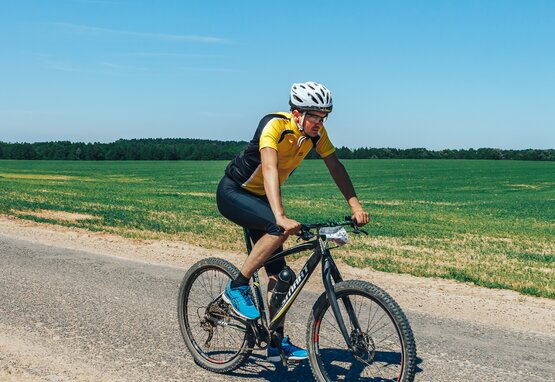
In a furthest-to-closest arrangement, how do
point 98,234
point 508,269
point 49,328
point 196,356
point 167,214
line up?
point 167,214 < point 98,234 < point 508,269 < point 49,328 < point 196,356

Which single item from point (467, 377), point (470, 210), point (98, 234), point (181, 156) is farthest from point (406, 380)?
point (181, 156)

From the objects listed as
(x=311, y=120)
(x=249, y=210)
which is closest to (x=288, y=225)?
(x=249, y=210)

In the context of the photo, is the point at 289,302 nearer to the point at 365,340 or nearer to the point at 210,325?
the point at 365,340

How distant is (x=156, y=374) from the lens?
469 cm

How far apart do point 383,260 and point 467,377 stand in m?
5.94

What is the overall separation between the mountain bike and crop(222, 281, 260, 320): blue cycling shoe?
0.24 feet

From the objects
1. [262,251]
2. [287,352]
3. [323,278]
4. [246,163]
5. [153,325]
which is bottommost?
[153,325]

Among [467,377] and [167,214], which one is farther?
[167,214]

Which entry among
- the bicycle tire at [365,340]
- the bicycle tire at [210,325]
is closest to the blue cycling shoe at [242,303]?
the bicycle tire at [210,325]

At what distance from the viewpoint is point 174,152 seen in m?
121

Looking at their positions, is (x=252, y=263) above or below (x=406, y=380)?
above

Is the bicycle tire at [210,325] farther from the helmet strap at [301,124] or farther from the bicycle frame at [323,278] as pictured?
the helmet strap at [301,124]

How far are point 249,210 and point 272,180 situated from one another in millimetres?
400

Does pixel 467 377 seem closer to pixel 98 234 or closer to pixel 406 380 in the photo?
pixel 406 380
